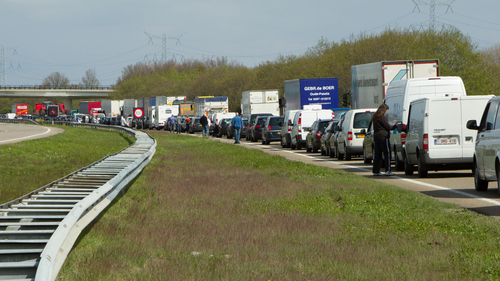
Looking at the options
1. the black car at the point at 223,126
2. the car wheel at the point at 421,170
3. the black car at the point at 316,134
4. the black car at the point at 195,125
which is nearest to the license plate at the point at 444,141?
the car wheel at the point at 421,170

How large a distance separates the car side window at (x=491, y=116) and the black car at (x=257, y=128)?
3156cm

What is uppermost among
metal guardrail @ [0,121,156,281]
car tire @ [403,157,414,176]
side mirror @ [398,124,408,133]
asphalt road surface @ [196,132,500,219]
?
side mirror @ [398,124,408,133]

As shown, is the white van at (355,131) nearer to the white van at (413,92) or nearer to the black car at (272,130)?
the white van at (413,92)

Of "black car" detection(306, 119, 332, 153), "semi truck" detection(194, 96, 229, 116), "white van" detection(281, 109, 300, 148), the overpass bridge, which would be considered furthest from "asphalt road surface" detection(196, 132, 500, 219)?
the overpass bridge

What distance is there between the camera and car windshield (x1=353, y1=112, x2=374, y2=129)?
23406 mm

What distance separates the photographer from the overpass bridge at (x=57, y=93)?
442 ft

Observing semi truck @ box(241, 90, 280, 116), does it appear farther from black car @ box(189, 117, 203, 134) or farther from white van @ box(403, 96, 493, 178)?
white van @ box(403, 96, 493, 178)

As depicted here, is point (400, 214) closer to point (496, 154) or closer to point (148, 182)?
point (496, 154)

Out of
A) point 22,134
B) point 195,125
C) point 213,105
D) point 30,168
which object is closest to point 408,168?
point 30,168

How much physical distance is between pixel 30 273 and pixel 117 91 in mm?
150909

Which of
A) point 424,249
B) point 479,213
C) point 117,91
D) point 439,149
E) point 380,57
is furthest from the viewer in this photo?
point 117,91

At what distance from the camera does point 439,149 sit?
50.3ft

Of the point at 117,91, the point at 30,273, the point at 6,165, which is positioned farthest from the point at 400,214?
the point at 117,91

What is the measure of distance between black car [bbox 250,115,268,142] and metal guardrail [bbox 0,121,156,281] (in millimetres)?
32618
